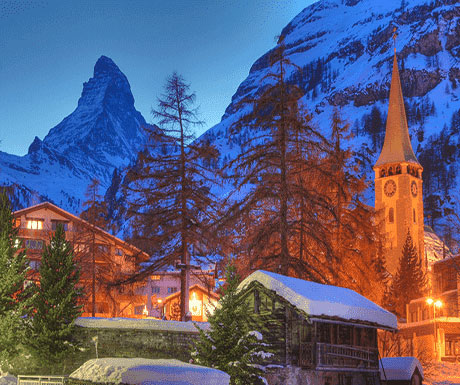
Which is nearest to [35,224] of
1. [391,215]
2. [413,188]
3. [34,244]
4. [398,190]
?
[34,244]

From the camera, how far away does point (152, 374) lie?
18156 mm

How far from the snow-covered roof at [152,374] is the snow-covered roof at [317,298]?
19.5 feet

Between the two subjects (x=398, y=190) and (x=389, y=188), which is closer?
(x=398, y=190)

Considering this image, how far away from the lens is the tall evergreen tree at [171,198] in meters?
32.4

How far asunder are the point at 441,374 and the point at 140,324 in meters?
26.3

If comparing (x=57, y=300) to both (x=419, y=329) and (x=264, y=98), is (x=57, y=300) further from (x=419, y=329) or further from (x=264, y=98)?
(x=419, y=329)

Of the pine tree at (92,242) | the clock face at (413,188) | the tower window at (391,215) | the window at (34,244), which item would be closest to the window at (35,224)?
the window at (34,244)

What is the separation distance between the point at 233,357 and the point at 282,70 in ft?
46.6

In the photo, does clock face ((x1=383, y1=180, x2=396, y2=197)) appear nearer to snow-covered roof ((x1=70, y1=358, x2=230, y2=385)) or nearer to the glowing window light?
the glowing window light

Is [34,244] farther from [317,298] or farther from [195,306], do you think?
[317,298]

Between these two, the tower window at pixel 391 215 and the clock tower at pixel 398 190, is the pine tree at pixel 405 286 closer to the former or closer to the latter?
the clock tower at pixel 398 190

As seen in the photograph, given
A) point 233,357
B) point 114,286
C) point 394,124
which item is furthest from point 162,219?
point 394,124

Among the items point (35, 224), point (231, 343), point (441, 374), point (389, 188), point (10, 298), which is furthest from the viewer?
point (389, 188)

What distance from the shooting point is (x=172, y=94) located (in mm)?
33906
